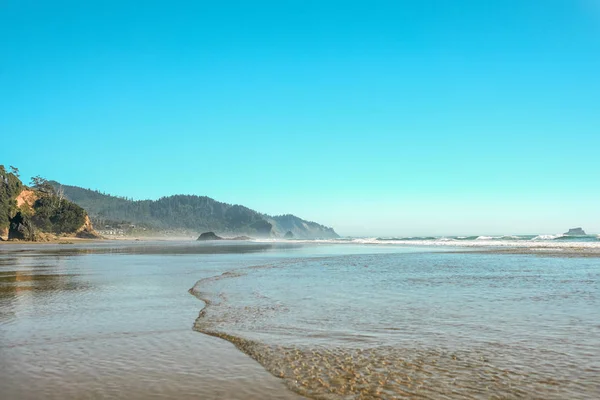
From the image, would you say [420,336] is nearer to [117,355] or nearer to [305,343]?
[305,343]

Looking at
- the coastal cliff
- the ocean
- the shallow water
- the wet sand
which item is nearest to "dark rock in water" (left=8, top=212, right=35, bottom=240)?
the coastal cliff

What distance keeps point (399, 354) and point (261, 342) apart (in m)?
2.65

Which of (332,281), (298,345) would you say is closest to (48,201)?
(332,281)

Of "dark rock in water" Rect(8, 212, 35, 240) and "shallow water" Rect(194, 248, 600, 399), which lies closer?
"shallow water" Rect(194, 248, 600, 399)

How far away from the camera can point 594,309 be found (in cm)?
1119

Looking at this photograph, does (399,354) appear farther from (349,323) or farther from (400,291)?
(400,291)

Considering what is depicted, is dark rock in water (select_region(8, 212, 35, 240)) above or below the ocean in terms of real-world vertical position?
above

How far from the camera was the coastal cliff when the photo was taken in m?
95.0

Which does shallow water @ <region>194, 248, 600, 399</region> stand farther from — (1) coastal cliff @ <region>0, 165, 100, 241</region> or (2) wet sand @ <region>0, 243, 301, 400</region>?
(1) coastal cliff @ <region>0, 165, 100, 241</region>

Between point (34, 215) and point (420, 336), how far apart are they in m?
138

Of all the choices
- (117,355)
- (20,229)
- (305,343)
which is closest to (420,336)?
(305,343)

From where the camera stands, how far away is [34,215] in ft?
402

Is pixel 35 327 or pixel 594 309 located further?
pixel 594 309

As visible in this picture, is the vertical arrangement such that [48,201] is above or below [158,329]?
above
